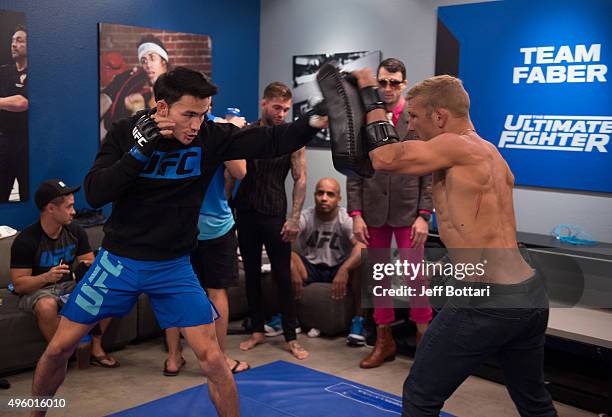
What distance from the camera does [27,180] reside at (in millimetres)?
5355

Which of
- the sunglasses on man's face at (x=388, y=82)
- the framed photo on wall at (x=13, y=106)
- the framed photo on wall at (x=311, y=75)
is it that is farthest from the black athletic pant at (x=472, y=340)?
the framed photo on wall at (x=311, y=75)

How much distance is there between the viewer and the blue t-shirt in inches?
161

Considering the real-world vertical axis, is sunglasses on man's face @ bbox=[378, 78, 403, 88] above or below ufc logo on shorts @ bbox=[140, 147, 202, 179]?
above

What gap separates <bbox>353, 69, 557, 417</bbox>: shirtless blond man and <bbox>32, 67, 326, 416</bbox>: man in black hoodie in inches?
17.7

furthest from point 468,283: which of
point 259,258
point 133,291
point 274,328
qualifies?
point 274,328

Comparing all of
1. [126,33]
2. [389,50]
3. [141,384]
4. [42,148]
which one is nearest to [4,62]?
[42,148]

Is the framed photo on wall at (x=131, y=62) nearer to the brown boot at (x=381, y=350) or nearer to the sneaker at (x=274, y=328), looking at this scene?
the sneaker at (x=274, y=328)

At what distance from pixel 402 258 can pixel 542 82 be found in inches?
68.4

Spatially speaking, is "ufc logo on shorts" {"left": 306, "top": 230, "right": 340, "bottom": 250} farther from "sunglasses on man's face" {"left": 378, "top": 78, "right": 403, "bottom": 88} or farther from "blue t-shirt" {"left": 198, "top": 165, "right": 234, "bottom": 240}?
"sunglasses on man's face" {"left": 378, "top": 78, "right": 403, "bottom": 88}

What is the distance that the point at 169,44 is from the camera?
20.7 ft

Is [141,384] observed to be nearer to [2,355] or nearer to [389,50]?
[2,355]

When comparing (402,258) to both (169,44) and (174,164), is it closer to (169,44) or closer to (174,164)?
(174,164)

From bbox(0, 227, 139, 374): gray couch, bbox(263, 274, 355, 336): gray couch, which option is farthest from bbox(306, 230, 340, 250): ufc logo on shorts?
bbox(0, 227, 139, 374): gray couch

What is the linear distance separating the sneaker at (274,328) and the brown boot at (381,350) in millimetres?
715
